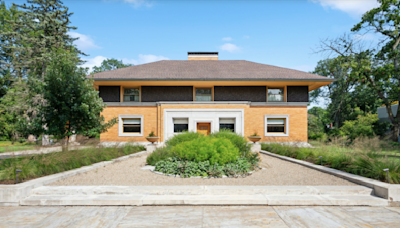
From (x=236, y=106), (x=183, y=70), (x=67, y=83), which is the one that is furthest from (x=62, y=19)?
(x=236, y=106)

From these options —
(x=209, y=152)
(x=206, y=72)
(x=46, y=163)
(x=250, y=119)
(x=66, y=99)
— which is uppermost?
(x=206, y=72)

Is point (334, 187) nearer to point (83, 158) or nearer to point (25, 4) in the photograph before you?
point (83, 158)

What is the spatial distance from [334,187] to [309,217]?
2.21m

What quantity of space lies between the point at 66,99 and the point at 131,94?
1114 centimetres

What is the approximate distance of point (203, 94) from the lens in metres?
23.0

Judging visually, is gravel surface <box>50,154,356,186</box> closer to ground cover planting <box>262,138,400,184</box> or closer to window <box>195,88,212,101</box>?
ground cover planting <box>262,138,400,184</box>

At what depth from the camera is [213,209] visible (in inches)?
214

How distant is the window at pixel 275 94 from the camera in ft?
74.9

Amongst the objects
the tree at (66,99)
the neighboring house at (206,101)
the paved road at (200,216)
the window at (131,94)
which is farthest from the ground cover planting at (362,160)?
the window at (131,94)

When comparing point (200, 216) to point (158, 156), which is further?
point (158, 156)

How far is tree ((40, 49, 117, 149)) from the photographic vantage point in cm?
1170

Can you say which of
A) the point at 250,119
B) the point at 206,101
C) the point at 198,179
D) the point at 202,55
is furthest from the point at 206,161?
the point at 202,55

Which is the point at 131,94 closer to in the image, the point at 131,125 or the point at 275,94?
the point at 131,125

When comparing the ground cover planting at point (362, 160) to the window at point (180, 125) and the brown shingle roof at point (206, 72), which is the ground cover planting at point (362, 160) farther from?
Answer: the window at point (180, 125)
